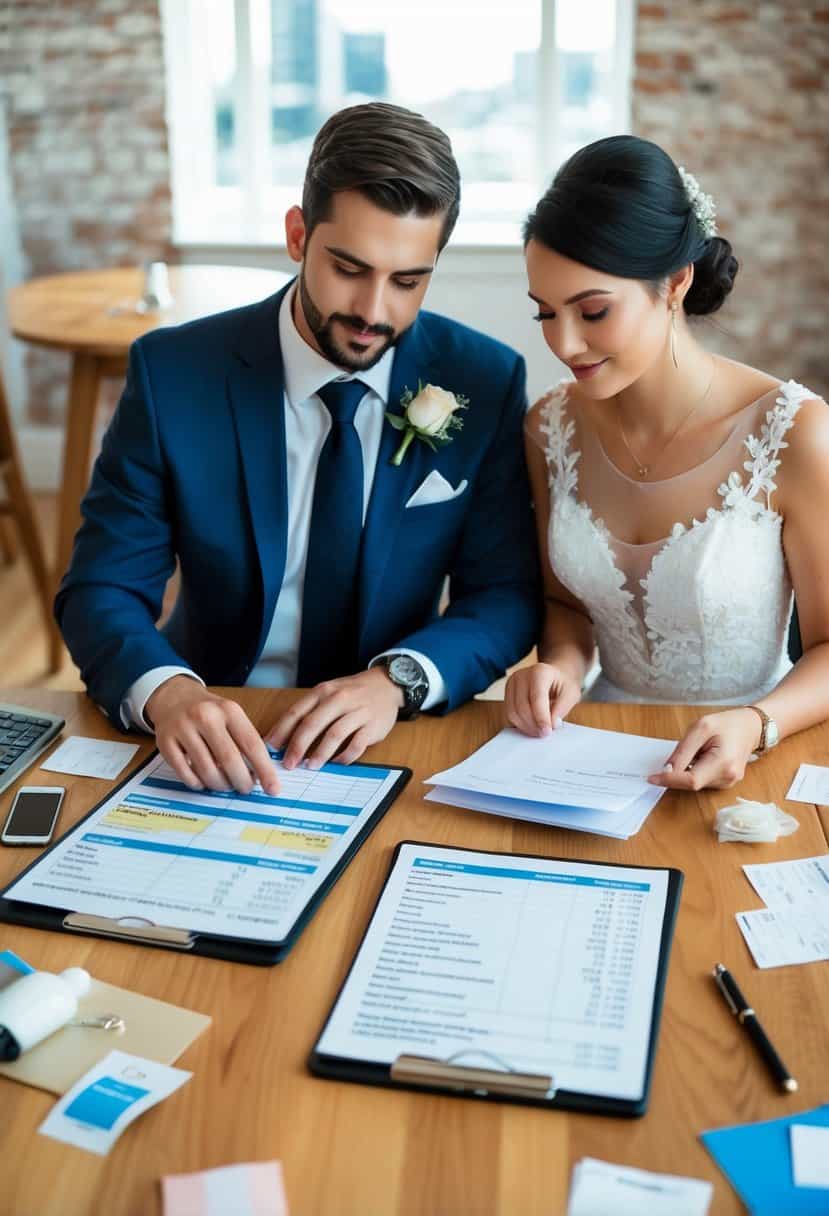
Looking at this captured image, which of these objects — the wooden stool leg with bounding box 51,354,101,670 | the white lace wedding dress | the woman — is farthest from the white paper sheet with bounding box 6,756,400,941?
the wooden stool leg with bounding box 51,354,101,670

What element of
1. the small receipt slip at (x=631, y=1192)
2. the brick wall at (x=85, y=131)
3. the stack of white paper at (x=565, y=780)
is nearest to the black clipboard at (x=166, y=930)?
the stack of white paper at (x=565, y=780)

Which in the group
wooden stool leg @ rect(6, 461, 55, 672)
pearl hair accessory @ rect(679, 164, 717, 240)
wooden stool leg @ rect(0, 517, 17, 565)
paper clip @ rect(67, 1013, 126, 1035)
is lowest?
wooden stool leg @ rect(0, 517, 17, 565)

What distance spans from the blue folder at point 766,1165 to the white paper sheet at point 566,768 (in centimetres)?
44

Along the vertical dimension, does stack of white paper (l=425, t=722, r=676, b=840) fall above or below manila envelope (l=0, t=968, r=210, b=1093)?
below

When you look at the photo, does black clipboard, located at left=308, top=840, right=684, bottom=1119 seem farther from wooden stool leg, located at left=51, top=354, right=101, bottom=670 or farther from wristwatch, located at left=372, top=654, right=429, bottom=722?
wooden stool leg, located at left=51, top=354, right=101, bottom=670

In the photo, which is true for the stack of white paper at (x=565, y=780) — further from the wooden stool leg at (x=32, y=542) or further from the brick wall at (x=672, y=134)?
the brick wall at (x=672, y=134)

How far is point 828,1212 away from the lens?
880 millimetres

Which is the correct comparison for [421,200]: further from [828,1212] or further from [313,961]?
[828,1212]

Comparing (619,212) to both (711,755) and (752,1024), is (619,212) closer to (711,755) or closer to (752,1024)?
(711,755)

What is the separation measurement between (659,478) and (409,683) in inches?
22.1

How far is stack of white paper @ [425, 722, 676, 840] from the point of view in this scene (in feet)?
4.47

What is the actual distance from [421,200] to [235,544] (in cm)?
56

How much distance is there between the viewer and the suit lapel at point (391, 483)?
6.13ft

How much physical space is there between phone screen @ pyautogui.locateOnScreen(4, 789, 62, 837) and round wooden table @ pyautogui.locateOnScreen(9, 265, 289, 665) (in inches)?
82.8
